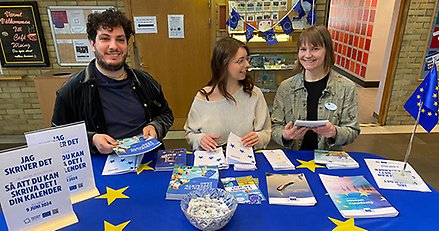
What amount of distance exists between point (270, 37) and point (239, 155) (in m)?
2.30

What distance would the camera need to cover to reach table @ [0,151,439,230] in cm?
125

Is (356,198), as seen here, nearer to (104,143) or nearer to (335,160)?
(335,160)

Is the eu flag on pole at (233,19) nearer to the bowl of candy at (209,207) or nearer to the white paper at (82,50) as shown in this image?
the white paper at (82,50)

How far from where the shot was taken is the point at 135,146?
5.26ft

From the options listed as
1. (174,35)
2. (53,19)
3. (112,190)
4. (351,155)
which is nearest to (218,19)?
(174,35)

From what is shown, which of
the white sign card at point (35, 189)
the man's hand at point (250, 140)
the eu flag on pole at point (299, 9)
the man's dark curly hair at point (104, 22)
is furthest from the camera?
the eu flag on pole at point (299, 9)

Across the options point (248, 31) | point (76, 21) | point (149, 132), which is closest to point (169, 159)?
point (149, 132)

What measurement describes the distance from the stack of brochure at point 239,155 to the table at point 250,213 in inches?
5.5

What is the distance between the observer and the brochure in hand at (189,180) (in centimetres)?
144

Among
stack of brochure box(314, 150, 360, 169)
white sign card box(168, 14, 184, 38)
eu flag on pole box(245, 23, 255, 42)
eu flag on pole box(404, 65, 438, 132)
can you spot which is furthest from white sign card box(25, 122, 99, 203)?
white sign card box(168, 14, 184, 38)

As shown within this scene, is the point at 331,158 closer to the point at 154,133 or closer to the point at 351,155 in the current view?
the point at 351,155

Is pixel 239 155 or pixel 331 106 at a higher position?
pixel 331 106

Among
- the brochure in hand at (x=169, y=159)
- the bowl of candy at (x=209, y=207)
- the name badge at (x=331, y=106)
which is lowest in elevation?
the brochure in hand at (x=169, y=159)

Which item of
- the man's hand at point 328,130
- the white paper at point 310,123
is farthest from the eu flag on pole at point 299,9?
the white paper at point 310,123
